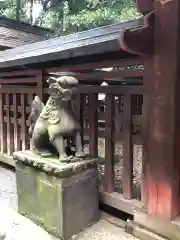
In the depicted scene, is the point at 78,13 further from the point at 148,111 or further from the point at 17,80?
the point at 148,111

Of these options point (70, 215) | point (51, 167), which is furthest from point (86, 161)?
point (70, 215)

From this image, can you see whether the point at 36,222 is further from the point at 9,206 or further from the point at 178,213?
the point at 178,213

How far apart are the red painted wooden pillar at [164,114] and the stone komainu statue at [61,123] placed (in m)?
0.72

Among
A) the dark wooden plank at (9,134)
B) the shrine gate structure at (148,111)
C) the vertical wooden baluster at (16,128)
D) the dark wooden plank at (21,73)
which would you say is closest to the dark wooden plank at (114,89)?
the shrine gate structure at (148,111)

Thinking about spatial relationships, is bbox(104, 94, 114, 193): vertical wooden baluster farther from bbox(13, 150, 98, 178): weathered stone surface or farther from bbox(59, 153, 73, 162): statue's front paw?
bbox(59, 153, 73, 162): statue's front paw

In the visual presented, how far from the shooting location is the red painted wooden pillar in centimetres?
217

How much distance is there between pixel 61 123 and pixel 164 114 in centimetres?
97

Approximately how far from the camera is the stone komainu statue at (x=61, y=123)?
97.8 inches

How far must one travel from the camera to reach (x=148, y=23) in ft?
7.44

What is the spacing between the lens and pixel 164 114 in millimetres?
2240

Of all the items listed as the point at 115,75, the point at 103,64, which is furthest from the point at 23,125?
the point at 115,75

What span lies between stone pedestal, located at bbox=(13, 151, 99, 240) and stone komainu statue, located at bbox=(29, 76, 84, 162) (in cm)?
16

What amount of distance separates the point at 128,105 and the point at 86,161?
70 cm

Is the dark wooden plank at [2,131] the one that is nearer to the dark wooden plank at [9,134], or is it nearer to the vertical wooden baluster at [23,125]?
the dark wooden plank at [9,134]
